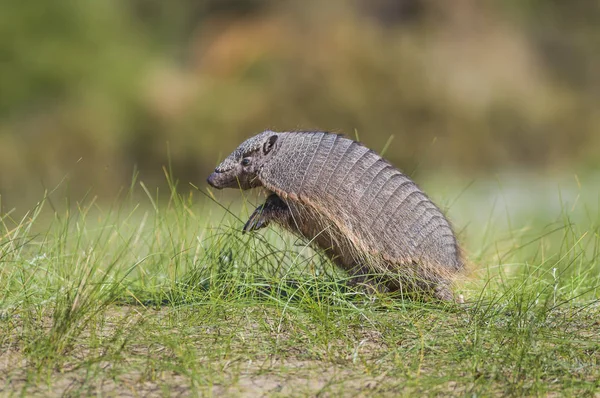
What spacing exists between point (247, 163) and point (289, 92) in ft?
43.5

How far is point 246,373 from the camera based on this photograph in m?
3.09

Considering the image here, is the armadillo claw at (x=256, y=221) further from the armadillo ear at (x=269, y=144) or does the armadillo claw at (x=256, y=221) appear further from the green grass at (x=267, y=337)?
the armadillo ear at (x=269, y=144)

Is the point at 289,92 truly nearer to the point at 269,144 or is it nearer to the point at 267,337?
the point at 269,144

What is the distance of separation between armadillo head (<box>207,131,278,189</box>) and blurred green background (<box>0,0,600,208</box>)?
1090 cm

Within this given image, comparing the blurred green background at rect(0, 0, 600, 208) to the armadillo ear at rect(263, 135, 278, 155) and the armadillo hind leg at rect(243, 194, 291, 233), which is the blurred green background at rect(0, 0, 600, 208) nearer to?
the armadillo ear at rect(263, 135, 278, 155)

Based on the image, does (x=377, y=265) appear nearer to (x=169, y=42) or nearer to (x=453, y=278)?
(x=453, y=278)

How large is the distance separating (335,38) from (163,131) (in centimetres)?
442

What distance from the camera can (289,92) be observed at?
17.5 meters

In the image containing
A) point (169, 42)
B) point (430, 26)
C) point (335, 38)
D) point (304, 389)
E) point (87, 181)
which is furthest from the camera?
point (169, 42)

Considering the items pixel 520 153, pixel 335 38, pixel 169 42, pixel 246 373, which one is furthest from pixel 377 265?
pixel 169 42

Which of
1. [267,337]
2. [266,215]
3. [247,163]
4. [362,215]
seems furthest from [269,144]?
[267,337]

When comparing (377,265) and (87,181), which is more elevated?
(377,265)

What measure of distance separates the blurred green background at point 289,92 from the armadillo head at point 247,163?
10.9 meters

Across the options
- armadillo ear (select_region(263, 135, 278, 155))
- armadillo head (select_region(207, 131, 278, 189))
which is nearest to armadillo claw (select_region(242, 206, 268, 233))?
armadillo head (select_region(207, 131, 278, 189))
